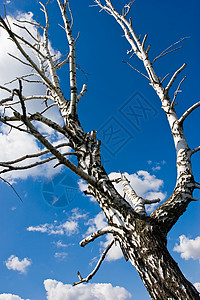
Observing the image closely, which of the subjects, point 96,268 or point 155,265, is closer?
point 155,265

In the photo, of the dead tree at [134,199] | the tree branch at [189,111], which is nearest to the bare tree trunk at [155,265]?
the dead tree at [134,199]

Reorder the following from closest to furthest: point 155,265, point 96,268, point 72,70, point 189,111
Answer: point 155,265 → point 96,268 → point 189,111 → point 72,70

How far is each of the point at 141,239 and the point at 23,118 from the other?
137 centimetres

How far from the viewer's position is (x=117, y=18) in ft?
18.2

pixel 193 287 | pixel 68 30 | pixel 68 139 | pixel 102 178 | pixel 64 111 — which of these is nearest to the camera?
pixel 193 287

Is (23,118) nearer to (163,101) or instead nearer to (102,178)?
(102,178)

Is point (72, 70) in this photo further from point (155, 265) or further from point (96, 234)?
point (155, 265)

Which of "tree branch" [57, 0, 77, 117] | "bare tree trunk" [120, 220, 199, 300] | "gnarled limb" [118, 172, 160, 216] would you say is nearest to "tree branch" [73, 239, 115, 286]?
"gnarled limb" [118, 172, 160, 216]

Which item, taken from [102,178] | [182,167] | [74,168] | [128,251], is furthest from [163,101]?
[128,251]

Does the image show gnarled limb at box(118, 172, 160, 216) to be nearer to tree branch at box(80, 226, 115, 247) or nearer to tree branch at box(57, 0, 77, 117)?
tree branch at box(80, 226, 115, 247)

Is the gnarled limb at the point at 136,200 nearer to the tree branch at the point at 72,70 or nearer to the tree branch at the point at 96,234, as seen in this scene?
the tree branch at the point at 96,234

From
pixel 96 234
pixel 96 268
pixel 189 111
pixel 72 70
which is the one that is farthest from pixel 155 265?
pixel 72 70

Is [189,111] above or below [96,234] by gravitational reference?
above

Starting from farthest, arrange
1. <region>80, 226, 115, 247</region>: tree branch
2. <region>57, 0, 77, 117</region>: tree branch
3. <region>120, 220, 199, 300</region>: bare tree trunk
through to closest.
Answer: <region>57, 0, 77, 117</region>: tree branch
<region>80, 226, 115, 247</region>: tree branch
<region>120, 220, 199, 300</region>: bare tree trunk
